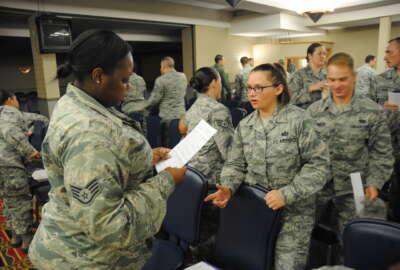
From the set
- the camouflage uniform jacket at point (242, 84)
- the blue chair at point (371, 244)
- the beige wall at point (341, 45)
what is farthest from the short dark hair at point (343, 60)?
the beige wall at point (341, 45)

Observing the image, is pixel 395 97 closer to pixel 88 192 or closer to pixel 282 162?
pixel 282 162

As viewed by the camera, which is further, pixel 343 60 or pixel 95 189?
pixel 343 60

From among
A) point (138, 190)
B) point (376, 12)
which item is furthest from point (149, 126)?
point (376, 12)

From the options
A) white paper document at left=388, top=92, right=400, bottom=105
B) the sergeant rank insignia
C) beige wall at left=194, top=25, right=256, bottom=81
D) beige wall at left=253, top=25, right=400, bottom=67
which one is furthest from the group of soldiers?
beige wall at left=253, top=25, right=400, bottom=67

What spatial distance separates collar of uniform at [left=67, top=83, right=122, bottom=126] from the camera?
2.97 feet

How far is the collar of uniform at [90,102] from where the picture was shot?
905 millimetres

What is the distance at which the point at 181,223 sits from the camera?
1.75 meters

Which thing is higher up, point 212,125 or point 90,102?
point 90,102

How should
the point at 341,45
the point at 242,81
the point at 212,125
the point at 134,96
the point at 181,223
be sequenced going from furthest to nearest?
the point at 341,45
the point at 242,81
the point at 134,96
the point at 212,125
the point at 181,223

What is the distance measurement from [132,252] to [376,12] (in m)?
8.25

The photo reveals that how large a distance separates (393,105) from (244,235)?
1763mm

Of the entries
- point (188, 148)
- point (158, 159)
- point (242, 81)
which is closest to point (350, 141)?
point (188, 148)

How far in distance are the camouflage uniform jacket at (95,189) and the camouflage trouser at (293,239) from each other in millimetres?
717

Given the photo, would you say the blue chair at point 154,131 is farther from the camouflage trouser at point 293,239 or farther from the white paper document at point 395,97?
the camouflage trouser at point 293,239
